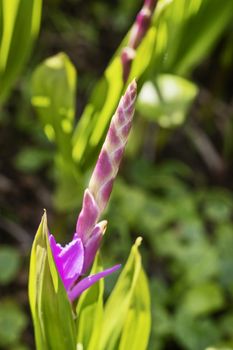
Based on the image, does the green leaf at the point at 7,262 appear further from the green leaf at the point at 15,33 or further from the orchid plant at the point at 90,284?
the orchid plant at the point at 90,284

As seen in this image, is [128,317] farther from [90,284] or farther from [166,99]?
[166,99]

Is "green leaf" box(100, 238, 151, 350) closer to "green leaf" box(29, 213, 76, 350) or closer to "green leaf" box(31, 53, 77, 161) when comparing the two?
"green leaf" box(29, 213, 76, 350)

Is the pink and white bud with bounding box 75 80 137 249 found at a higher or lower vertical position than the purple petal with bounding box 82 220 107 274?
higher

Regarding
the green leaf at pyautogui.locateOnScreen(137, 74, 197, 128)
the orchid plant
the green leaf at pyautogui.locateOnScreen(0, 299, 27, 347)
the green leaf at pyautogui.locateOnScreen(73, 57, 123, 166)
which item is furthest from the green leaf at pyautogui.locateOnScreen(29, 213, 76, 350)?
the green leaf at pyautogui.locateOnScreen(137, 74, 197, 128)

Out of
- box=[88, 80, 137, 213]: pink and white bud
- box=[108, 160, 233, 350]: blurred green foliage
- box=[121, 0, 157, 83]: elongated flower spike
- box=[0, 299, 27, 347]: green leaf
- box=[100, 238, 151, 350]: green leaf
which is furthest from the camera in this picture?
box=[108, 160, 233, 350]: blurred green foliage

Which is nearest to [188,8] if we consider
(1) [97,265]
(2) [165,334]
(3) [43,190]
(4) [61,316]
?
(1) [97,265]

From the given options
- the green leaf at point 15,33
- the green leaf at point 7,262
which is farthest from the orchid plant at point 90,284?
the green leaf at point 7,262
